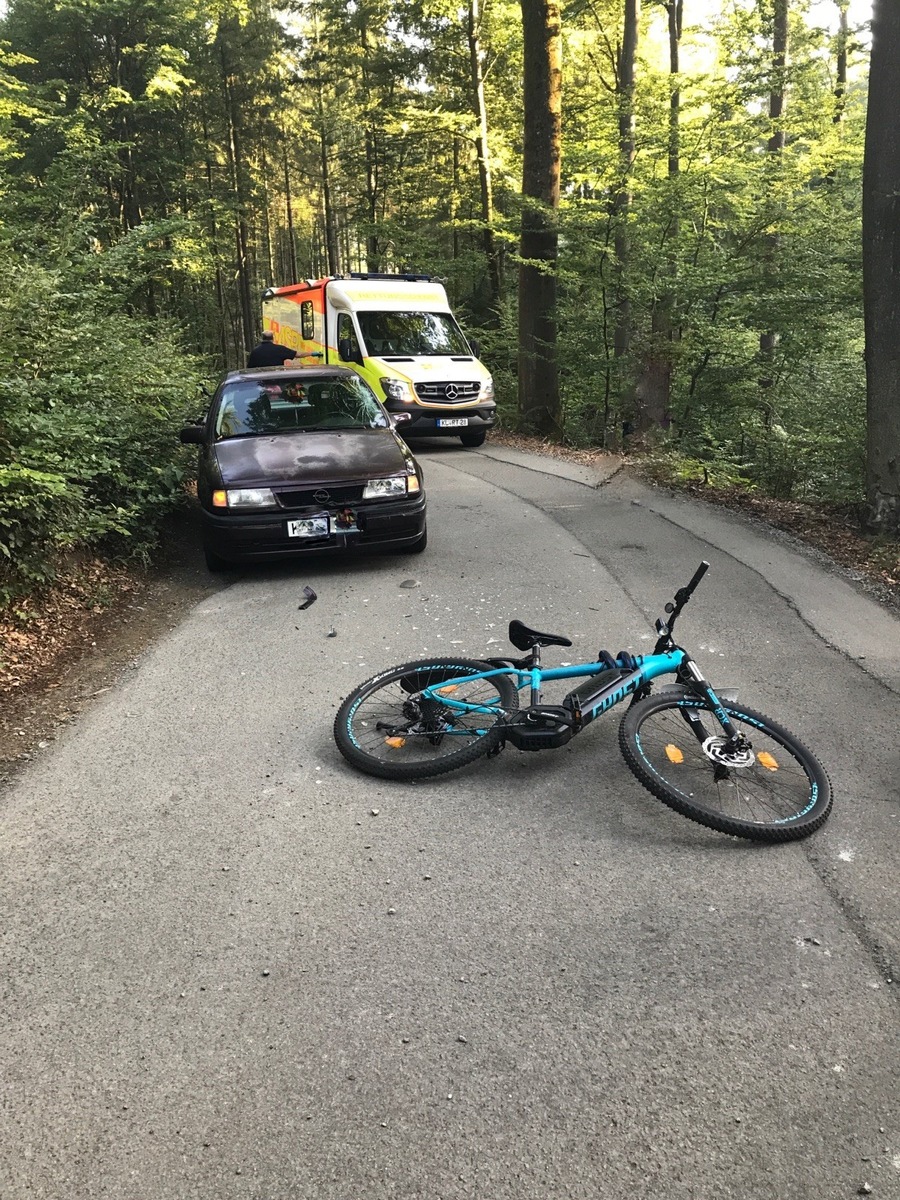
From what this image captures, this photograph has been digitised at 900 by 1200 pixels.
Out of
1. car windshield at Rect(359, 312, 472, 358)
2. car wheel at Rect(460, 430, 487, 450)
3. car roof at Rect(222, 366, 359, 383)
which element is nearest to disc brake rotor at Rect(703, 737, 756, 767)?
car roof at Rect(222, 366, 359, 383)

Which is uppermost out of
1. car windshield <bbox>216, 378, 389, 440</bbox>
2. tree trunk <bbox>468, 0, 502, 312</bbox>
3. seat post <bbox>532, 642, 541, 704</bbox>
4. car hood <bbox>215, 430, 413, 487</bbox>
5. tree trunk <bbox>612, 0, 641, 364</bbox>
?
tree trunk <bbox>468, 0, 502, 312</bbox>

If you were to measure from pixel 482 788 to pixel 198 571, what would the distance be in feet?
15.5

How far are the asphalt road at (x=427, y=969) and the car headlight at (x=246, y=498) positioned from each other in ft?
7.18

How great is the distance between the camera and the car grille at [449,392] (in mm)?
14148

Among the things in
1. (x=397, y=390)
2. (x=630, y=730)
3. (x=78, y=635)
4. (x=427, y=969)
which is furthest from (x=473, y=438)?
(x=427, y=969)

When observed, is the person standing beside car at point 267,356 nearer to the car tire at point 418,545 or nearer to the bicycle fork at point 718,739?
the car tire at point 418,545

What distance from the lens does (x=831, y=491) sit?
30.4 feet

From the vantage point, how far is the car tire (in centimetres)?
773

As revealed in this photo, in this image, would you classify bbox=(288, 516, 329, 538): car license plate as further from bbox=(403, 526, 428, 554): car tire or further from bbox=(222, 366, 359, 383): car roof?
bbox=(222, 366, 359, 383): car roof

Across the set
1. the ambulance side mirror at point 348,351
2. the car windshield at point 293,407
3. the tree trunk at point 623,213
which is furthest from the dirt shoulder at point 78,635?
the tree trunk at point 623,213

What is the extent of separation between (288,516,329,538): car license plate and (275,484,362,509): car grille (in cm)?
12

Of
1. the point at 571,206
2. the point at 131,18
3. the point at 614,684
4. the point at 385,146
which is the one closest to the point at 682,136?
the point at 571,206

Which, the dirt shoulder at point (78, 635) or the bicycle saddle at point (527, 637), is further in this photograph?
the dirt shoulder at point (78, 635)

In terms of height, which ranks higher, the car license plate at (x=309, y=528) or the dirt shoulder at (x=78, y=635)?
the car license plate at (x=309, y=528)
